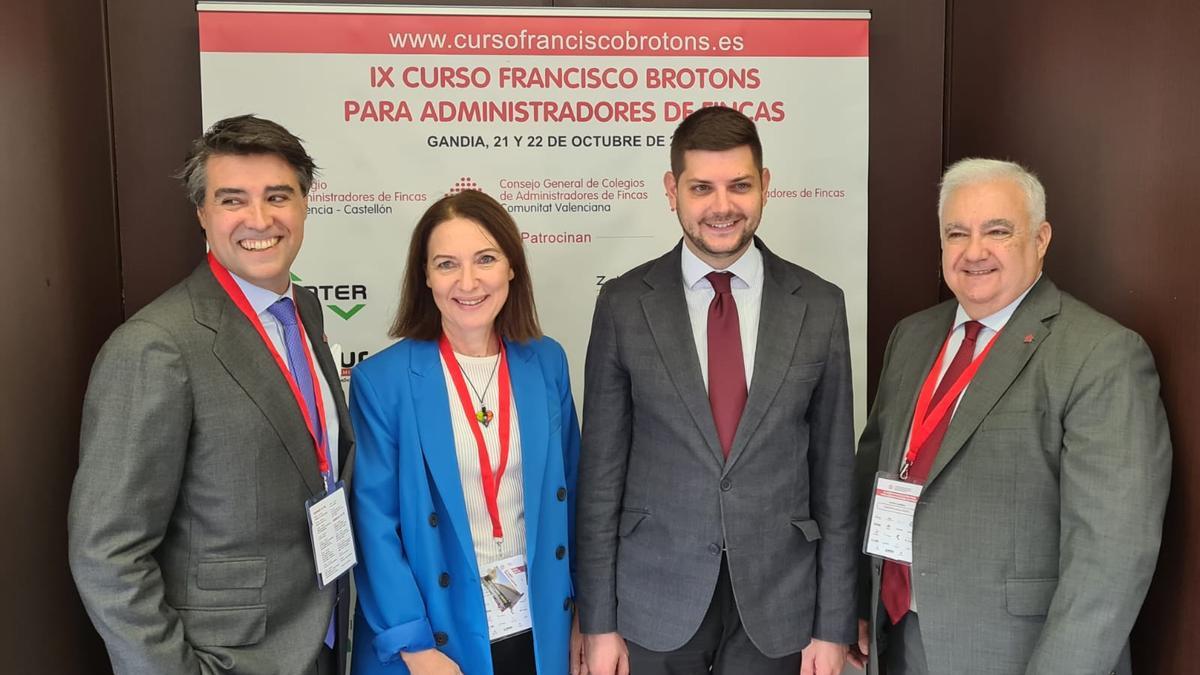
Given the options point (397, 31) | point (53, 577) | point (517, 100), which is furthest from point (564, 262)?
point (53, 577)

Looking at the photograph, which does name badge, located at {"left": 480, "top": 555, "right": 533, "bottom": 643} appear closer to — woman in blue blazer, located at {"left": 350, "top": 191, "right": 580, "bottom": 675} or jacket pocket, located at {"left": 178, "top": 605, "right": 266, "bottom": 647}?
woman in blue blazer, located at {"left": 350, "top": 191, "right": 580, "bottom": 675}

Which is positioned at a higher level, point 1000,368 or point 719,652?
point 1000,368

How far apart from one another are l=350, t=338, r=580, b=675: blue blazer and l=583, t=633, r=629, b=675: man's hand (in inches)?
2.8

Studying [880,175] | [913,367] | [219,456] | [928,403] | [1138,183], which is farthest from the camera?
[880,175]

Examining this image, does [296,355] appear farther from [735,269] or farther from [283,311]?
[735,269]

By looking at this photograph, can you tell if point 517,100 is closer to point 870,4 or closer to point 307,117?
point 307,117

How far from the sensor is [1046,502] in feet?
6.63

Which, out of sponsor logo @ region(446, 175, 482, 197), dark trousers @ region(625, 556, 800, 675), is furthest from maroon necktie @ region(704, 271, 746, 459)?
sponsor logo @ region(446, 175, 482, 197)

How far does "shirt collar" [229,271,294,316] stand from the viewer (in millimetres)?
2031

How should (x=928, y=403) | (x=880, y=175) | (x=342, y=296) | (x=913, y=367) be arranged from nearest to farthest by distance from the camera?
(x=928, y=403) < (x=913, y=367) < (x=342, y=296) < (x=880, y=175)

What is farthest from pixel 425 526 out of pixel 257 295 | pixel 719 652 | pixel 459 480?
pixel 719 652

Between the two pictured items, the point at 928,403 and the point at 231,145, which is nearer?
the point at 231,145

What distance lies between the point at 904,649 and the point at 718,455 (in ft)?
2.37

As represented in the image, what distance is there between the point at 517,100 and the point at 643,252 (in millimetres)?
735
